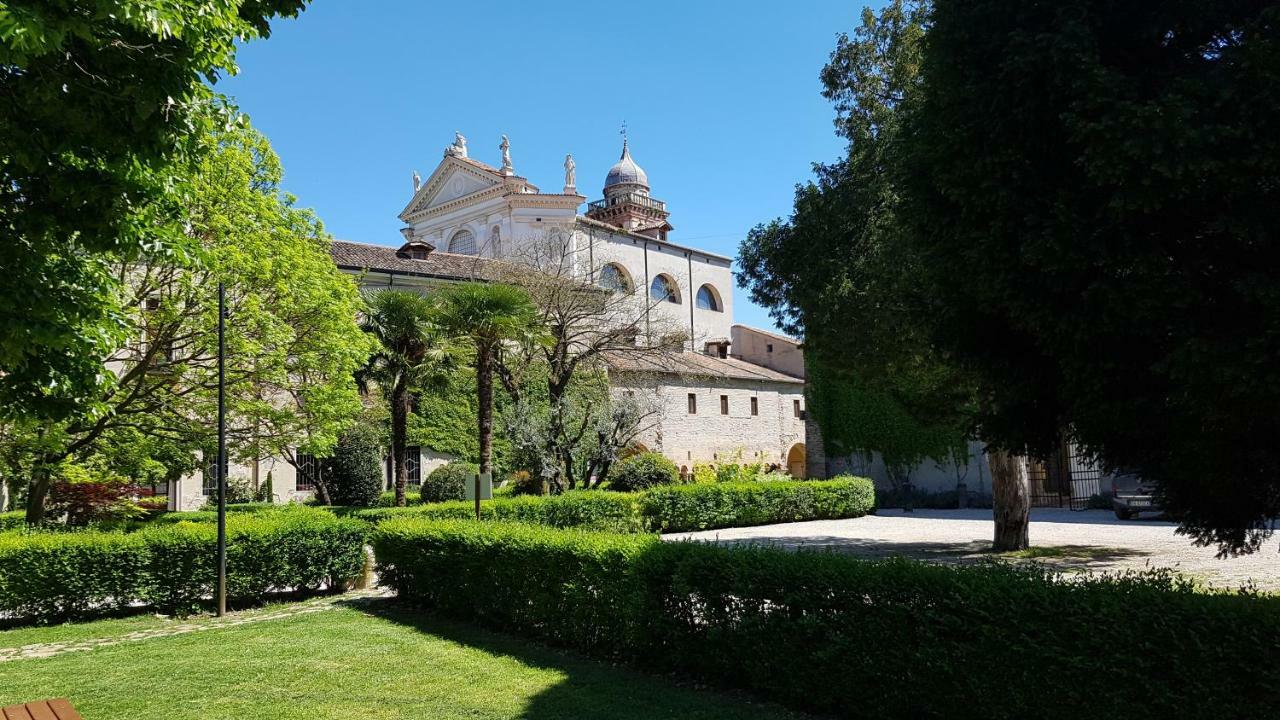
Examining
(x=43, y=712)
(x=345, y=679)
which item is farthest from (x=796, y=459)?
(x=43, y=712)

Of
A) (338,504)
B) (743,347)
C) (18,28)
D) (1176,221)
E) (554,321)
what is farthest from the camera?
(743,347)

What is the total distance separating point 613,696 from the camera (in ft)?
22.6

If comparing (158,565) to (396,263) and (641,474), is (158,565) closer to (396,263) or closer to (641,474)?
(641,474)

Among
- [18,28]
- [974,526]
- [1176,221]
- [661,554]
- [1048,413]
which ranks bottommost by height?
[974,526]

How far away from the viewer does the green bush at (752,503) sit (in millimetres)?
22266

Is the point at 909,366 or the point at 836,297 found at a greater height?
the point at 836,297

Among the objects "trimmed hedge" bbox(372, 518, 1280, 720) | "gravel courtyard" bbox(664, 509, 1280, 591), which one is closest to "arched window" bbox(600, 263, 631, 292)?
"gravel courtyard" bbox(664, 509, 1280, 591)

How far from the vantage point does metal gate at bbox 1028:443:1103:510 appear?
28.0m

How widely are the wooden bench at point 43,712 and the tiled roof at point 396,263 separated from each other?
23928mm

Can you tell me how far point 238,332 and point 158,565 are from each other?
3.79 m

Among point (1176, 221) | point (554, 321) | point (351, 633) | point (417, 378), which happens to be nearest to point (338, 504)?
point (417, 378)

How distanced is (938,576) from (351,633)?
23.0 feet

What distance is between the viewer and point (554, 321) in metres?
23.4

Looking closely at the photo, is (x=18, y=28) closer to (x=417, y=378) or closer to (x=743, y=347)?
(x=417, y=378)
